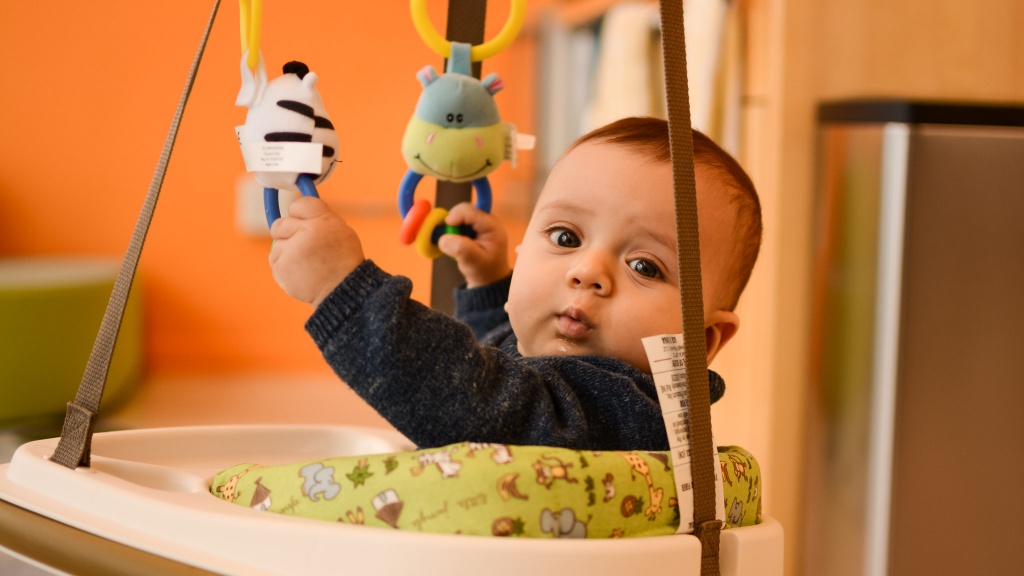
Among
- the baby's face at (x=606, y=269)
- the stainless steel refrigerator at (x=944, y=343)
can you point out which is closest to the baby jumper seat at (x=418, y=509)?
the baby's face at (x=606, y=269)

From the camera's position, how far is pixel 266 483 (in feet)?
1.87

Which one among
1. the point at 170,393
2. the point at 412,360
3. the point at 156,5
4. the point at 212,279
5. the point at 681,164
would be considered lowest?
the point at 170,393

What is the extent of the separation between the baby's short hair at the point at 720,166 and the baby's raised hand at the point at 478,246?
13 cm

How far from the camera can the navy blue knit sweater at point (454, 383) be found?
544 mm

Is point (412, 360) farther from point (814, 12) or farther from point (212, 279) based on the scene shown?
point (212, 279)

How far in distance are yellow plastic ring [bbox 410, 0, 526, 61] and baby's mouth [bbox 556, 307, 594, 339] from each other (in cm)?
23

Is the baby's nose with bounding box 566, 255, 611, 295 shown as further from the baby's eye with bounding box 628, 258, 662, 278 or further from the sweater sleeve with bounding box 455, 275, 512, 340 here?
the sweater sleeve with bounding box 455, 275, 512, 340

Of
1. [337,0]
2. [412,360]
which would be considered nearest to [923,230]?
[337,0]

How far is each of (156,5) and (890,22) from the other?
1.08m

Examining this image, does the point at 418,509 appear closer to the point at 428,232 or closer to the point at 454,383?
the point at 454,383

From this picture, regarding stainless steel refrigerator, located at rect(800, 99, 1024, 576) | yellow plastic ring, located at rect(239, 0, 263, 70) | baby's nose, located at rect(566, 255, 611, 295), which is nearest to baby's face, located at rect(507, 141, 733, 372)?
baby's nose, located at rect(566, 255, 611, 295)

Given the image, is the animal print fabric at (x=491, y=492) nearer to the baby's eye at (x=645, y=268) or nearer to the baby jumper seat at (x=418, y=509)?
the baby jumper seat at (x=418, y=509)

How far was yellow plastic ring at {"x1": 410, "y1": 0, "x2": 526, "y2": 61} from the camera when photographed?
0.73 m

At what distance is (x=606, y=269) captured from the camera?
2.20ft
